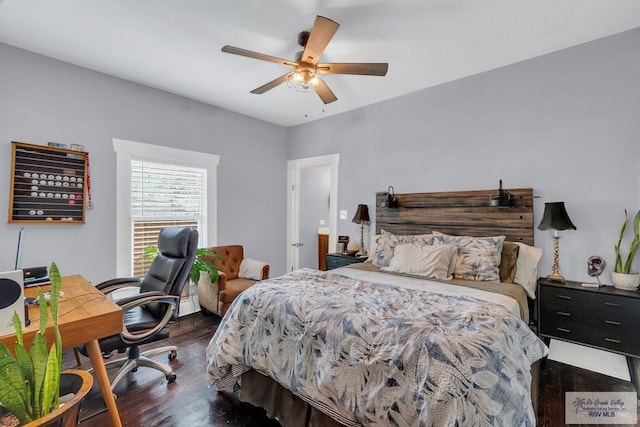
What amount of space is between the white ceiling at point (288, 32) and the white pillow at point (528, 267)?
179 cm

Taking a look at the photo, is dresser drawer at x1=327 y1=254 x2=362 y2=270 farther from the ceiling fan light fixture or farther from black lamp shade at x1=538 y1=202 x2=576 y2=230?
the ceiling fan light fixture

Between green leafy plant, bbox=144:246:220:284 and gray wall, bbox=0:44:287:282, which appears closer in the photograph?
gray wall, bbox=0:44:287:282

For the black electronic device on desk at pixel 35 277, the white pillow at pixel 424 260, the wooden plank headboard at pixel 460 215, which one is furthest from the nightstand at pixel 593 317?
the black electronic device on desk at pixel 35 277

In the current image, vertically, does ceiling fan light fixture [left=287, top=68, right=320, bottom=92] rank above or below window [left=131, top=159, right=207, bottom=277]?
above

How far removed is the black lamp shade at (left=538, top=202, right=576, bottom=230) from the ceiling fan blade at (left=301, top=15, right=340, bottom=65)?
2.26 m

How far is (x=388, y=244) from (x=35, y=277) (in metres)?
3.02

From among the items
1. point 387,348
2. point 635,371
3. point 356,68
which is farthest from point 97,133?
point 635,371

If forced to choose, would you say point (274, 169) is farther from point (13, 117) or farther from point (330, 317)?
point (330, 317)

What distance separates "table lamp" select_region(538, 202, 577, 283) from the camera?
2.43m

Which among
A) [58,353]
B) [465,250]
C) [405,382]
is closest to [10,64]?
[58,353]

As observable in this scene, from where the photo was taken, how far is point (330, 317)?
162cm

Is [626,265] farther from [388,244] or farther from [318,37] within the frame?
[318,37]

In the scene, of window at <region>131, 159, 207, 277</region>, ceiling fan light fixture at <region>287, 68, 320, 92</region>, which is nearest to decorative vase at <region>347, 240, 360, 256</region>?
window at <region>131, 159, 207, 277</region>

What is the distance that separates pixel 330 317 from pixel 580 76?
2.95 m
